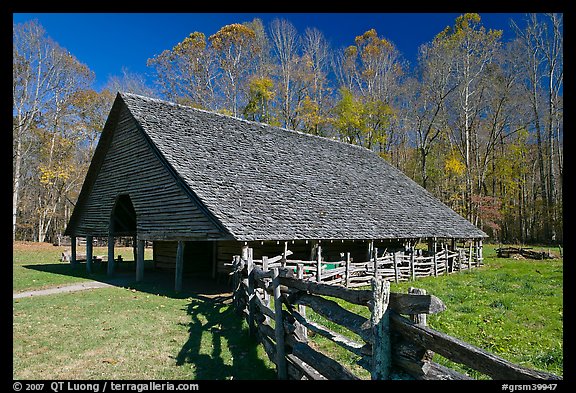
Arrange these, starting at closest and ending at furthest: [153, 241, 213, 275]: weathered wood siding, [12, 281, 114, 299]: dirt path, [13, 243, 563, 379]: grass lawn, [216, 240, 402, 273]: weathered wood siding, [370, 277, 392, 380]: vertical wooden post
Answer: [370, 277, 392, 380]: vertical wooden post → [13, 243, 563, 379]: grass lawn → [12, 281, 114, 299]: dirt path → [216, 240, 402, 273]: weathered wood siding → [153, 241, 213, 275]: weathered wood siding

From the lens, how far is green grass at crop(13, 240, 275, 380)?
608 cm

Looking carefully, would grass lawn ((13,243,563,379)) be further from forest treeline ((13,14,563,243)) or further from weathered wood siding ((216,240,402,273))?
forest treeline ((13,14,563,243))

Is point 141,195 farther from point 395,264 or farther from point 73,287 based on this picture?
point 395,264

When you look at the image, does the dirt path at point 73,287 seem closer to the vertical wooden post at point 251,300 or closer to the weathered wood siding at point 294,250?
the weathered wood siding at point 294,250

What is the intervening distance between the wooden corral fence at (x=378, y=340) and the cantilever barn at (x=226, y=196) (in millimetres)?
6331

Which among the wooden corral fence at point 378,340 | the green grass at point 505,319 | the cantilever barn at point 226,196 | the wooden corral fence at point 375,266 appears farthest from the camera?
the wooden corral fence at point 375,266

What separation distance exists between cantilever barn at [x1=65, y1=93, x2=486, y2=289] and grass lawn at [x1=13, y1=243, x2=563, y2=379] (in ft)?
9.72

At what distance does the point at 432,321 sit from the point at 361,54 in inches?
1427

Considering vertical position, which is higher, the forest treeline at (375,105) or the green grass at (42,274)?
the forest treeline at (375,105)

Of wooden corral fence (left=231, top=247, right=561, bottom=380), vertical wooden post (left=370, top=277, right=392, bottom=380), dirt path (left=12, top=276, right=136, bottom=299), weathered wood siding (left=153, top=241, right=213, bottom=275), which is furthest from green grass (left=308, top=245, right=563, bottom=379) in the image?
weathered wood siding (left=153, top=241, right=213, bottom=275)

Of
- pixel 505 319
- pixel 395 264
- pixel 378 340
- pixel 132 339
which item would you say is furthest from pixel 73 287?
pixel 505 319

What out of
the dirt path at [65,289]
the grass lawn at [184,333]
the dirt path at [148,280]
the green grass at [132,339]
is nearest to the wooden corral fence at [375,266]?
the dirt path at [148,280]

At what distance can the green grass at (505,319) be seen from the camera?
6.69 meters

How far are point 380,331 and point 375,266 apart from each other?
1272cm
